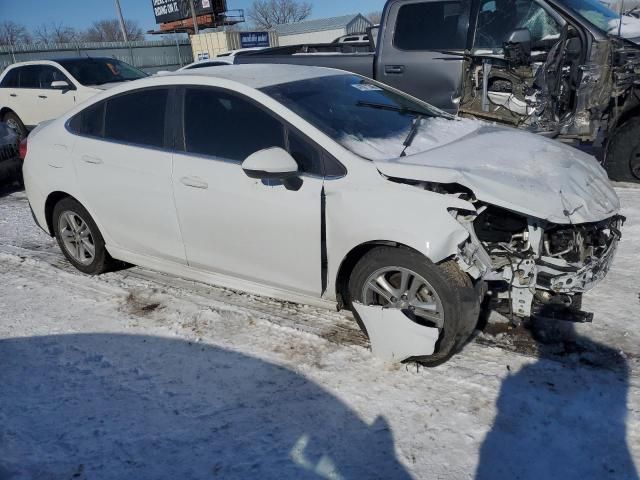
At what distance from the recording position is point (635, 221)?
5027 millimetres

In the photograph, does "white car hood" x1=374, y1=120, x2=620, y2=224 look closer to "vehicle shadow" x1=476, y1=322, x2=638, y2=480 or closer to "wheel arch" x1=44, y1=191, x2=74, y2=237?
"vehicle shadow" x1=476, y1=322, x2=638, y2=480

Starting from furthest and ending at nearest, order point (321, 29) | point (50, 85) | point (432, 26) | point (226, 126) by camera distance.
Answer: point (321, 29)
point (50, 85)
point (432, 26)
point (226, 126)

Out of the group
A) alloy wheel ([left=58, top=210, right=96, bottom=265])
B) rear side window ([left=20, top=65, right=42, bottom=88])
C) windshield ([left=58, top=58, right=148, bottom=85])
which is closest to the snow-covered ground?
alloy wheel ([left=58, top=210, right=96, bottom=265])

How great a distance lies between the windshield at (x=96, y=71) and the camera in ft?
33.5

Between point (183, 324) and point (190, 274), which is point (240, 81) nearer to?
point (190, 274)

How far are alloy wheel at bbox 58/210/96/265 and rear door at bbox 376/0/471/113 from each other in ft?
13.7

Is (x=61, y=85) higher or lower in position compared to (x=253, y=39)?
higher

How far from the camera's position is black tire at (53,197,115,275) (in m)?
4.33

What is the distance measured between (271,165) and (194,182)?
763mm

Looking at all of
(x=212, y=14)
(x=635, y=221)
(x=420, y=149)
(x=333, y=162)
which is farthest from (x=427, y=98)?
(x=212, y=14)

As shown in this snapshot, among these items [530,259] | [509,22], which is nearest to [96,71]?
[509,22]

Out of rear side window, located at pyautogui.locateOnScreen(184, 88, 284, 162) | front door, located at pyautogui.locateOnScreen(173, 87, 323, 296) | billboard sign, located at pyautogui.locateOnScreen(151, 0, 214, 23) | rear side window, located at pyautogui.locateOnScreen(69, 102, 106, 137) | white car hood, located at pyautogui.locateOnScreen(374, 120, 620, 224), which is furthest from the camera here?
billboard sign, located at pyautogui.locateOnScreen(151, 0, 214, 23)

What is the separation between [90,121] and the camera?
4.23 metres

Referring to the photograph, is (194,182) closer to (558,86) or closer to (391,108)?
(391,108)
